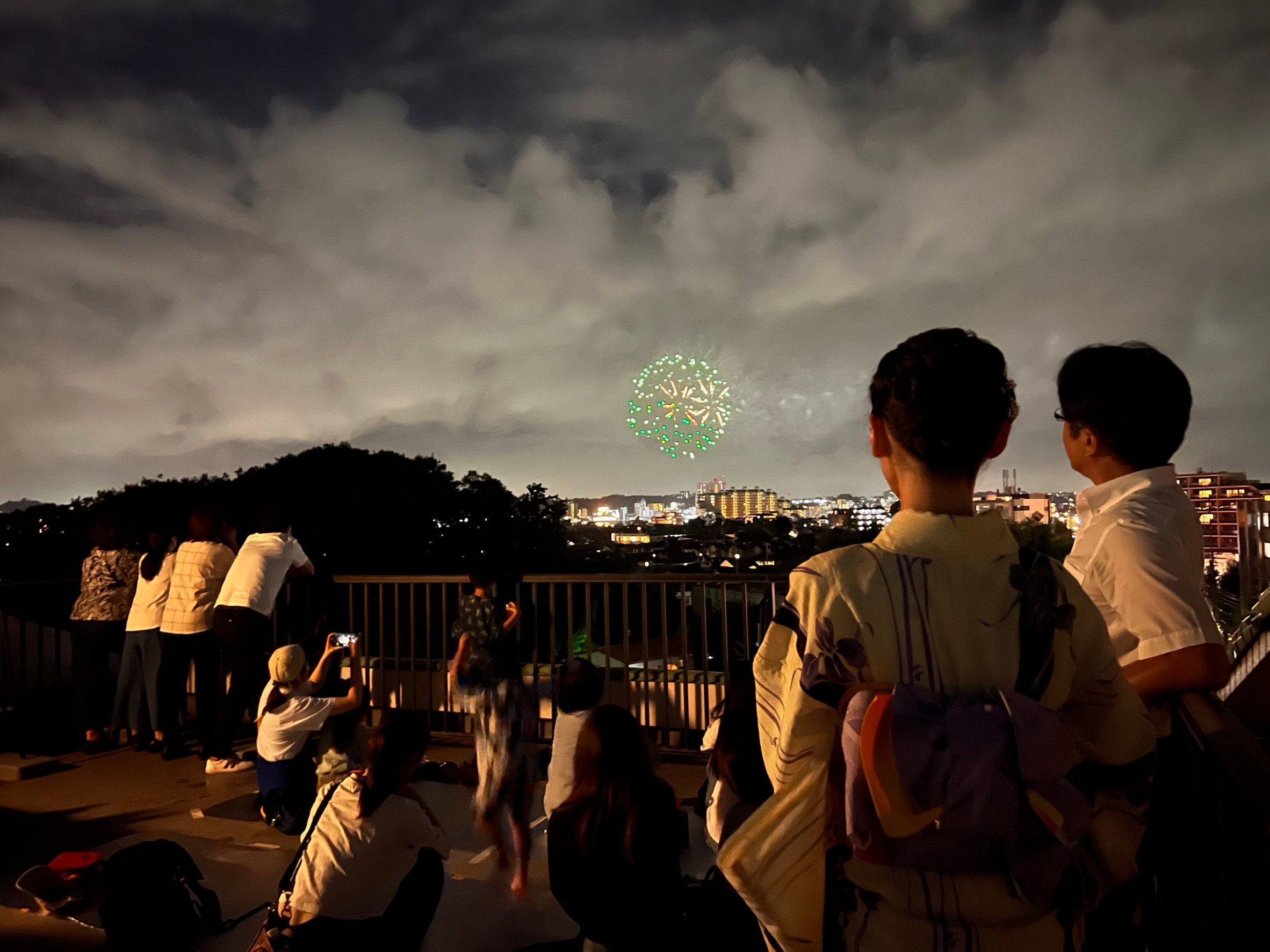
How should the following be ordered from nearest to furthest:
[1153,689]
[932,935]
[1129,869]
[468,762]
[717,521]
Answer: [932,935] → [1129,869] → [1153,689] → [468,762] → [717,521]

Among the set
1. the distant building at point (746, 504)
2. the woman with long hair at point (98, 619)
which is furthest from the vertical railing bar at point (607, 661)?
the distant building at point (746, 504)

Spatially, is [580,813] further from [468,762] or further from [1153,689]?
[468,762]

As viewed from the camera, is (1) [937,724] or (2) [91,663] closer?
(1) [937,724]

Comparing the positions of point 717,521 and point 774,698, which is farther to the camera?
point 717,521

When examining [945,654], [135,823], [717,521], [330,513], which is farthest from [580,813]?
[330,513]

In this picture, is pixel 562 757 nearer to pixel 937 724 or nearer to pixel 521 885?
→ pixel 521 885

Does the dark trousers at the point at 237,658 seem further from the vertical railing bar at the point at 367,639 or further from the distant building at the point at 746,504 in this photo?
the distant building at the point at 746,504

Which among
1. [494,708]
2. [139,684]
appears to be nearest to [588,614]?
[494,708]
